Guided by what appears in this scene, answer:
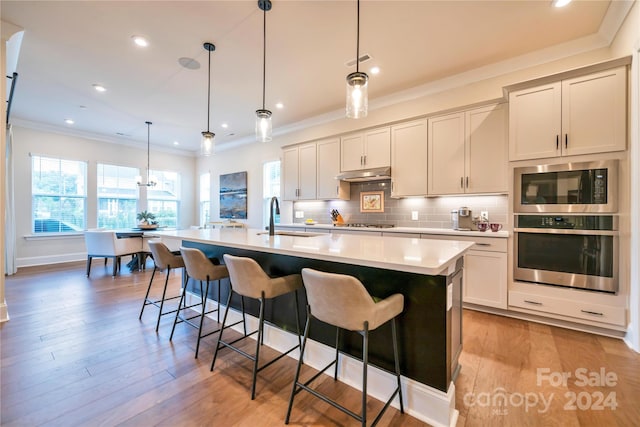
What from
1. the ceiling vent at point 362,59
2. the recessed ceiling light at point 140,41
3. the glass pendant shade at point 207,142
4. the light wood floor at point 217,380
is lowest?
the light wood floor at point 217,380

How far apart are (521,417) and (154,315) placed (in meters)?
3.38

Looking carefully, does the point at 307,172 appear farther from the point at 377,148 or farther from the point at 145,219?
the point at 145,219

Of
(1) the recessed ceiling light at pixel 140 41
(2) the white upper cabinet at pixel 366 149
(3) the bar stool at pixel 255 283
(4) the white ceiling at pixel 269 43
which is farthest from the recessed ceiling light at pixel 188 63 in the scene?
(3) the bar stool at pixel 255 283

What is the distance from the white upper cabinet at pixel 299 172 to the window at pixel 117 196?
429cm

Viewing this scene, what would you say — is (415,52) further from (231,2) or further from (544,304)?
(544,304)

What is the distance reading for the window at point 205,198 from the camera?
765 centimetres

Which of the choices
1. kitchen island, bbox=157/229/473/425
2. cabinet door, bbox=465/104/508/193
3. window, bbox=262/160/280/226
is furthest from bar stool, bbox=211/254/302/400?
window, bbox=262/160/280/226

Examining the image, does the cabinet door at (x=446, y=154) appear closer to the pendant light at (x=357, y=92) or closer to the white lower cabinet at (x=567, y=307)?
the white lower cabinet at (x=567, y=307)

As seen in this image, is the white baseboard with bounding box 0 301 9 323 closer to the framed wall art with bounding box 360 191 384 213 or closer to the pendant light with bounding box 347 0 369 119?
the pendant light with bounding box 347 0 369 119

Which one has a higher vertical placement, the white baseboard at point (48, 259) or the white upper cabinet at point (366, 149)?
the white upper cabinet at point (366, 149)

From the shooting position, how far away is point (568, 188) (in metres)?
2.58

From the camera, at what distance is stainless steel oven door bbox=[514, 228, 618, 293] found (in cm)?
241

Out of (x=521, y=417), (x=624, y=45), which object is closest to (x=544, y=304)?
(x=521, y=417)

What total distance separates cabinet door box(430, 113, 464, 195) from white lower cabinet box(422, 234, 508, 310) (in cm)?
77
